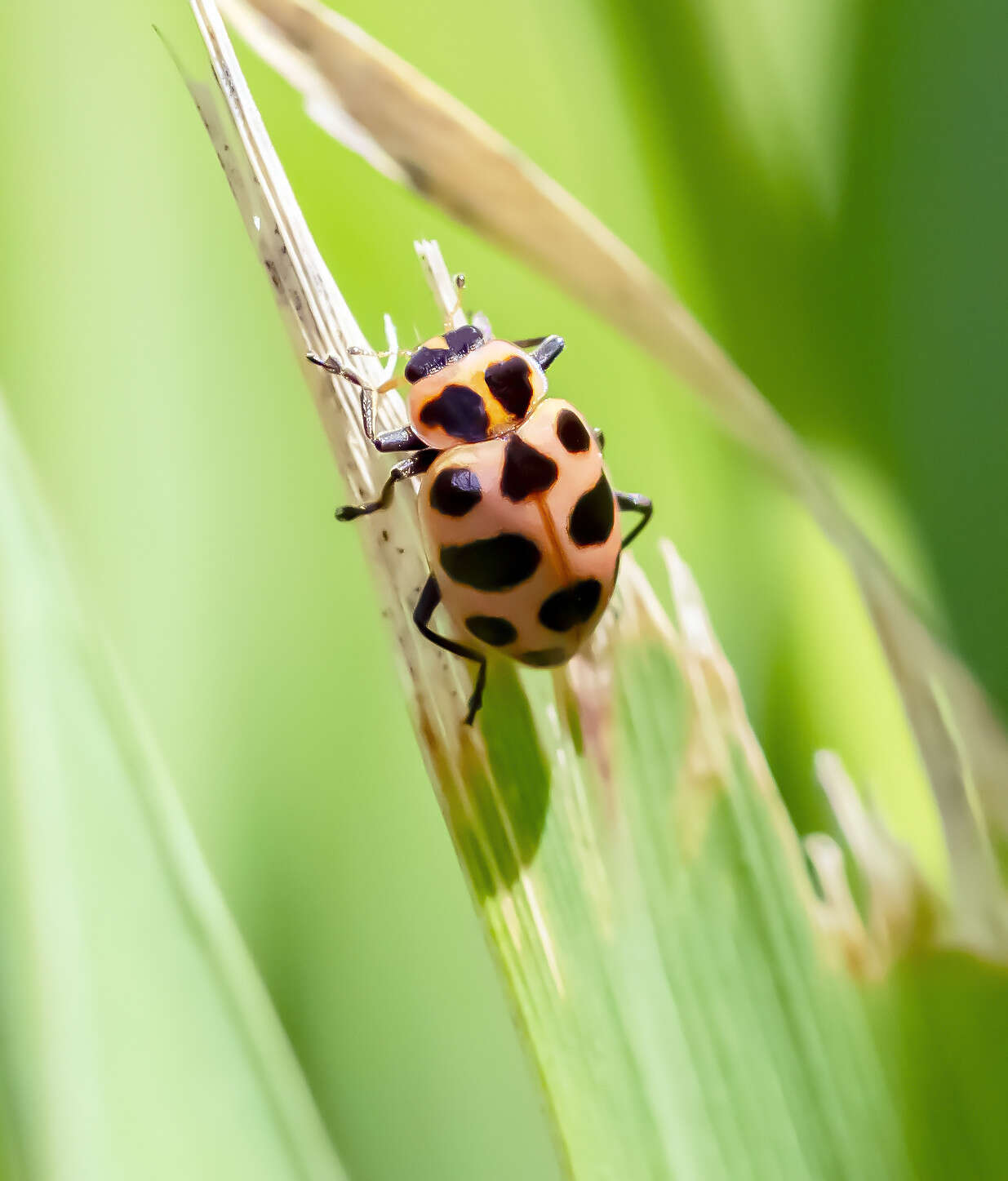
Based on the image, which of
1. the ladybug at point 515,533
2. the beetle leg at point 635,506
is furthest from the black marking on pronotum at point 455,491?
the beetle leg at point 635,506

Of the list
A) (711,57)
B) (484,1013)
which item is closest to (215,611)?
(484,1013)

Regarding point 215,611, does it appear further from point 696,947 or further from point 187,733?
point 696,947

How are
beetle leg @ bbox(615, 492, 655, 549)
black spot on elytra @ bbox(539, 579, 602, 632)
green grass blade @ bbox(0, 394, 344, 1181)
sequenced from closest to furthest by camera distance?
1. green grass blade @ bbox(0, 394, 344, 1181)
2. black spot on elytra @ bbox(539, 579, 602, 632)
3. beetle leg @ bbox(615, 492, 655, 549)

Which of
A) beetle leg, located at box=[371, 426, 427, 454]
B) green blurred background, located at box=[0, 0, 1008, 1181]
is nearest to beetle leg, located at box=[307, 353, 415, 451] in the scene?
beetle leg, located at box=[371, 426, 427, 454]

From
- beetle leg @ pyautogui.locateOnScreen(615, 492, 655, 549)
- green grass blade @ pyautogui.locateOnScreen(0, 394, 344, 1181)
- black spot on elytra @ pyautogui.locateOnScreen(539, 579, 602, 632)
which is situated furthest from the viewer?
beetle leg @ pyautogui.locateOnScreen(615, 492, 655, 549)

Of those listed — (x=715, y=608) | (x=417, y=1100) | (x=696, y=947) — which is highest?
(x=715, y=608)

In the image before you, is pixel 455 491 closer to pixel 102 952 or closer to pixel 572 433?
pixel 572 433

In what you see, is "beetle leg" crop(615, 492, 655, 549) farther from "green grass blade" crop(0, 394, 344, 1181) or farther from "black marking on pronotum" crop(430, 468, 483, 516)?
"green grass blade" crop(0, 394, 344, 1181)
